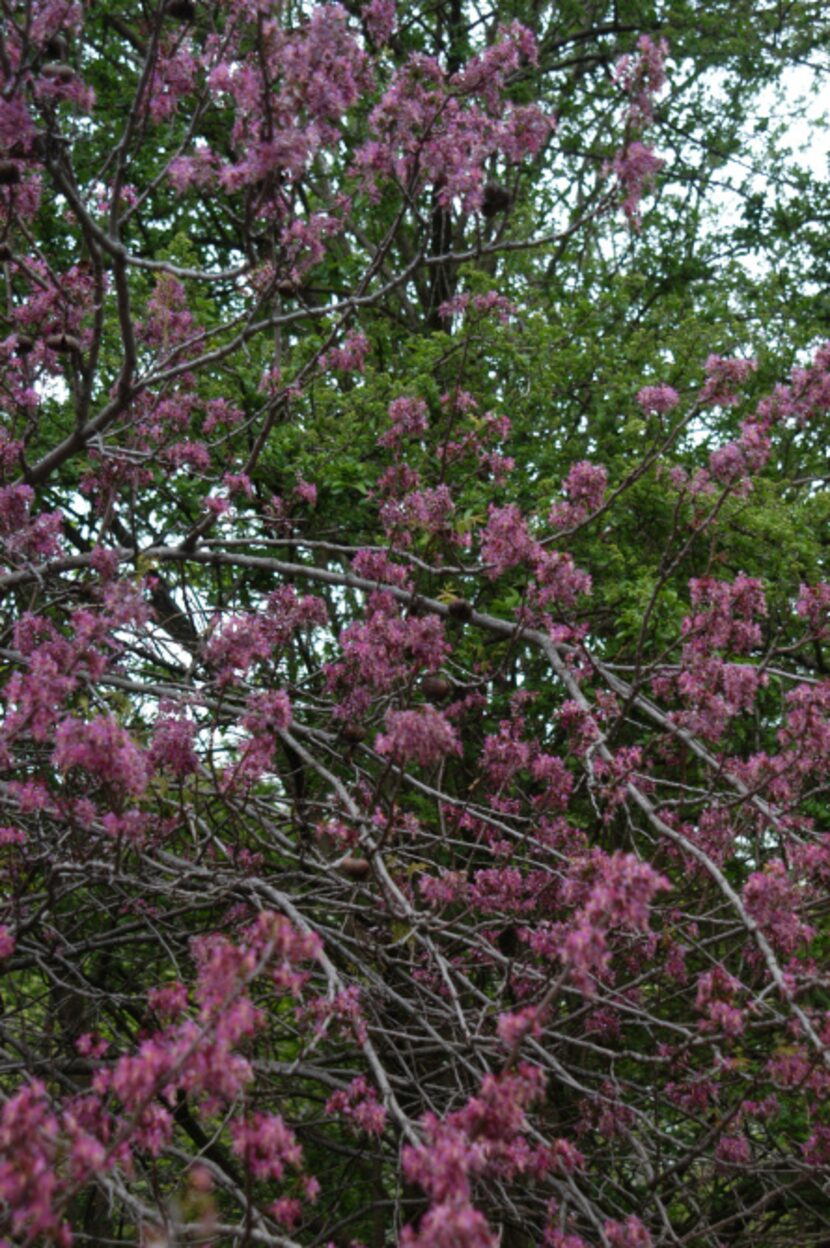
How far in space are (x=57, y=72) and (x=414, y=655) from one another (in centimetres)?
226

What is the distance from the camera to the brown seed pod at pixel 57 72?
3.83m

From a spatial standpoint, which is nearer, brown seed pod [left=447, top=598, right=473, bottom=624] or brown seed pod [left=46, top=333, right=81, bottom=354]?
brown seed pod [left=46, top=333, right=81, bottom=354]

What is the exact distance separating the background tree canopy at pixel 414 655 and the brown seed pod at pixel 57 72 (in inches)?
1.0

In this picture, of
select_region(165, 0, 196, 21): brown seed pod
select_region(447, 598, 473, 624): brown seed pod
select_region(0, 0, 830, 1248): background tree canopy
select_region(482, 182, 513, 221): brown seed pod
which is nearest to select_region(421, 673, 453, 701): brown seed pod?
select_region(0, 0, 830, 1248): background tree canopy

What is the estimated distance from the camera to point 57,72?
12.6 feet

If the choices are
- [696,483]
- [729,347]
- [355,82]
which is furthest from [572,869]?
[729,347]

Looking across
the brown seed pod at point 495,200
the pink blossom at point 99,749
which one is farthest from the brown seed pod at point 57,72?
the pink blossom at point 99,749

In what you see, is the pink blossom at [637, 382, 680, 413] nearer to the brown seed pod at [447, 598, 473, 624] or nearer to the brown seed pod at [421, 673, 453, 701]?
the brown seed pod at [447, 598, 473, 624]

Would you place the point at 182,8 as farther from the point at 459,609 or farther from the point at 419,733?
the point at 419,733

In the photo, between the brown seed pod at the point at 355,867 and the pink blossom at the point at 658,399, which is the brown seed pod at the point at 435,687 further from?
the pink blossom at the point at 658,399

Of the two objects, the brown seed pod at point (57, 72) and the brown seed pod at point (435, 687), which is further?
the brown seed pod at point (435, 687)

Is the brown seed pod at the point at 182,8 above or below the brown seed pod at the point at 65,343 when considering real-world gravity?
above

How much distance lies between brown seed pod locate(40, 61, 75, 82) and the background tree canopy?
26 millimetres

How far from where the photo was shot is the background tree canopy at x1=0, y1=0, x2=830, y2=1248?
3.52 metres
